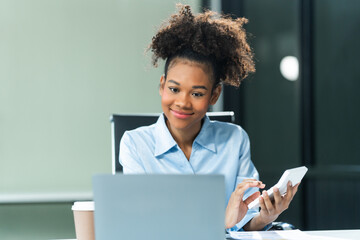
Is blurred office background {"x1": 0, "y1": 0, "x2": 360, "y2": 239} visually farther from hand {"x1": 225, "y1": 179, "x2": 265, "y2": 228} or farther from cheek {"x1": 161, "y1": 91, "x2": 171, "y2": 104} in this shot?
hand {"x1": 225, "y1": 179, "x2": 265, "y2": 228}

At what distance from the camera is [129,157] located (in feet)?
4.76

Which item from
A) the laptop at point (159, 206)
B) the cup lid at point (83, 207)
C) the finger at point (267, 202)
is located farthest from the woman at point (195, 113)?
the laptop at point (159, 206)

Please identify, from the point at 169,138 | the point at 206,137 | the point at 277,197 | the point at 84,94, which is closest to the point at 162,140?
the point at 169,138

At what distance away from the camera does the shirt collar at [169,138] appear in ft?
4.85

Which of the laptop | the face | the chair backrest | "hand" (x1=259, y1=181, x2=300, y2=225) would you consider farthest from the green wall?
→ the laptop

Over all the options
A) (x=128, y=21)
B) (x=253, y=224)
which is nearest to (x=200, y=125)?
(x=253, y=224)

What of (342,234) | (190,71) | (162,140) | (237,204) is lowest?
(342,234)

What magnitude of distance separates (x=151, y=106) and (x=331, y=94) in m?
1.31

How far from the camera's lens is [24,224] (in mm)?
2572

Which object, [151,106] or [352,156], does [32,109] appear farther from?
[352,156]

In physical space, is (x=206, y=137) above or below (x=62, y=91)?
below

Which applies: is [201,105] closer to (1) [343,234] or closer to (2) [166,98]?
(2) [166,98]

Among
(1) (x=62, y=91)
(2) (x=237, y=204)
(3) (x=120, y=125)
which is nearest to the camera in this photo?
(2) (x=237, y=204)

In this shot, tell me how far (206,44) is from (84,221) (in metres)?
0.71
